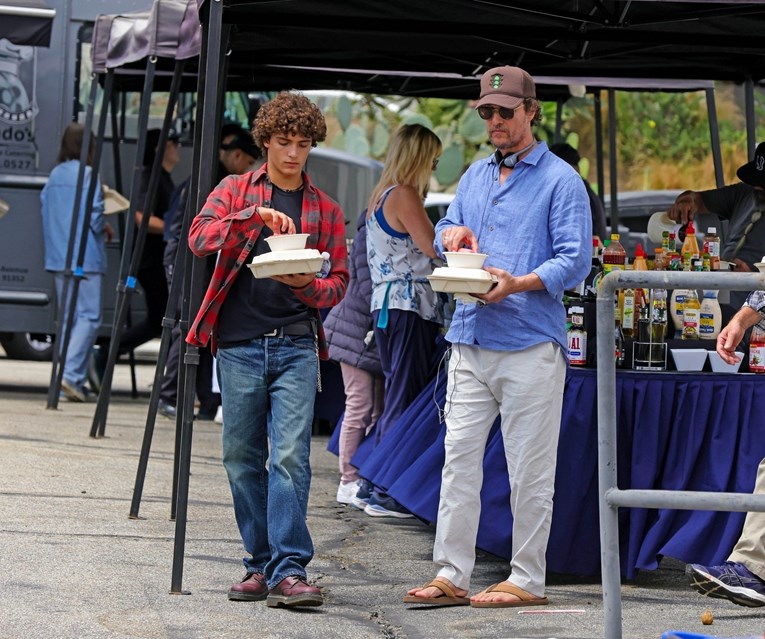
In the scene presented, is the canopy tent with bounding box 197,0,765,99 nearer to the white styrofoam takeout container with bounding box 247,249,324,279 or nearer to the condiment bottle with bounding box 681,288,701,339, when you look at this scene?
the condiment bottle with bounding box 681,288,701,339

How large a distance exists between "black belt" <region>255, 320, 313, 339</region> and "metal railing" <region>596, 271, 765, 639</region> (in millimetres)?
1406

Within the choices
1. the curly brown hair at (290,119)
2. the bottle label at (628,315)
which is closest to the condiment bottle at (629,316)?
the bottle label at (628,315)

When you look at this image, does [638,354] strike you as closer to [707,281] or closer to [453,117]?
[707,281]

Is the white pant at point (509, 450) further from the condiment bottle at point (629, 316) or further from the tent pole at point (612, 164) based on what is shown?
the tent pole at point (612, 164)

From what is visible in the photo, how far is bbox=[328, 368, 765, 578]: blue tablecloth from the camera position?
6.27m

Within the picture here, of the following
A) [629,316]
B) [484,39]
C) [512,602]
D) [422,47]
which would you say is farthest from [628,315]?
[422,47]

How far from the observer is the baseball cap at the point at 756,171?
7.53 metres

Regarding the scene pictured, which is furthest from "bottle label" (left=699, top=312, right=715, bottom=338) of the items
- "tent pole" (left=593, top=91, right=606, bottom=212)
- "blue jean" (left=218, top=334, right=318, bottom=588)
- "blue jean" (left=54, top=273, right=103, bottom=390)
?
"blue jean" (left=54, top=273, right=103, bottom=390)

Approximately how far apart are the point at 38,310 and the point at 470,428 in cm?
789

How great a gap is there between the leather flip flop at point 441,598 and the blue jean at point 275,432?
465 millimetres

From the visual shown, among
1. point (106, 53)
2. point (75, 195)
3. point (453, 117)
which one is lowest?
point (75, 195)

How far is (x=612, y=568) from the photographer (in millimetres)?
4555

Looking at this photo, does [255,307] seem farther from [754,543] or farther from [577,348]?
[754,543]

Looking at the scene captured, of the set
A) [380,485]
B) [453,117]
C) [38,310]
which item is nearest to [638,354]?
[380,485]
